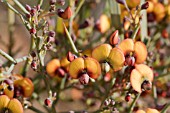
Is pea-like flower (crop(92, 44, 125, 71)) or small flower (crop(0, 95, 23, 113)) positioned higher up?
pea-like flower (crop(92, 44, 125, 71))

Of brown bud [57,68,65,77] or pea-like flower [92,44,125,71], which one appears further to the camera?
brown bud [57,68,65,77]

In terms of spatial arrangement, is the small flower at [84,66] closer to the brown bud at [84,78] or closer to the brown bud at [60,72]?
the brown bud at [84,78]

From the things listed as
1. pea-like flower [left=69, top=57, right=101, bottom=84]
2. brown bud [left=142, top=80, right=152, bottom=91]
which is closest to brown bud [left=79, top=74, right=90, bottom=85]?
pea-like flower [left=69, top=57, right=101, bottom=84]

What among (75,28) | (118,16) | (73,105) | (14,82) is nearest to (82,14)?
(75,28)

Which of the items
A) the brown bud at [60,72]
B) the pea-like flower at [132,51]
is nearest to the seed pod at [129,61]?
the pea-like flower at [132,51]

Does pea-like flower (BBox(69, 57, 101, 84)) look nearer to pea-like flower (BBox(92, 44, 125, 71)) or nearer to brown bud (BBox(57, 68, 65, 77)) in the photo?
pea-like flower (BBox(92, 44, 125, 71))

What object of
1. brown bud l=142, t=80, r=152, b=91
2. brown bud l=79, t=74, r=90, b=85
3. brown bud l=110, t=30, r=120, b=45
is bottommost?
brown bud l=142, t=80, r=152, b=91
